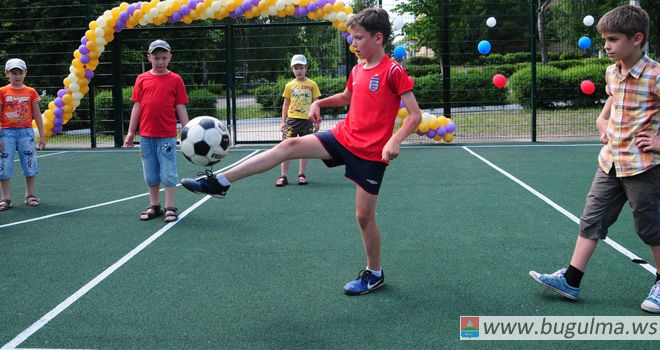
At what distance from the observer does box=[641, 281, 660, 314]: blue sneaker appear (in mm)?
3928

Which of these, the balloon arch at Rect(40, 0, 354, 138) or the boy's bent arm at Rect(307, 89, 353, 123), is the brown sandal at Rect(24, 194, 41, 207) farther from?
the balloon arch at Rect(40, 0, 354, 138)

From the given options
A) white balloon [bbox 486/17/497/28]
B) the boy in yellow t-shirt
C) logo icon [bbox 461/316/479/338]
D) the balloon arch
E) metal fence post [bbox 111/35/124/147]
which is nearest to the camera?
logo icon [bbox 461/316/479/338]

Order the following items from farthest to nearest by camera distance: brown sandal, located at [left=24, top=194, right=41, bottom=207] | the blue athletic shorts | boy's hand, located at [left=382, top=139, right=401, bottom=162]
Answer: brown sandal, located at [left=24, top=194, right=41, bottom=207] → the blue athletic shorts → boy's hand, located at [left=382, top=139, right=401, bottom=162]

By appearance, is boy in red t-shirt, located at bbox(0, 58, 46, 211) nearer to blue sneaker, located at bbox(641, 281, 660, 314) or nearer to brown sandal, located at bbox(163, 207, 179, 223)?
brown sandal, located at bbox(163, 207, 179, 223)

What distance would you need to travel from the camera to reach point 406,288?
4559mm

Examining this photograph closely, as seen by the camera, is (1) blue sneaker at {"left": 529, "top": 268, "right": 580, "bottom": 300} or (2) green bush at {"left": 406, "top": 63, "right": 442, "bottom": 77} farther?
(2) green bush at {"left": 406, "top": 63, "right": 442, "bottom": 77}

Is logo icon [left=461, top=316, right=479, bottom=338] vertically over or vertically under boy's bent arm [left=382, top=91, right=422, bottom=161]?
under

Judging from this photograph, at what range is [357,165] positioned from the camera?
4.23 m

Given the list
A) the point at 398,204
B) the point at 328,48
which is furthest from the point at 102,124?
the point at 398,204

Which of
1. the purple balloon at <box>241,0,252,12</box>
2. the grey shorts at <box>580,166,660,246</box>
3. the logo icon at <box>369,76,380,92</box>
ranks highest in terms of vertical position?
the purple balloon at <box>241,0,252,12</box>

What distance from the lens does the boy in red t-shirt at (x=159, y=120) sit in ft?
22.6

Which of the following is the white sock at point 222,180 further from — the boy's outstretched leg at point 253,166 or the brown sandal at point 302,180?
the brown sandal at point 302,180

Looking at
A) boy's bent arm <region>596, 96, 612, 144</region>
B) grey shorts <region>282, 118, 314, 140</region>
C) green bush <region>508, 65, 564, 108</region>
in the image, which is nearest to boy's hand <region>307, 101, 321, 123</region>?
boy's bent arm <region>596, 96, 612, 144</region>

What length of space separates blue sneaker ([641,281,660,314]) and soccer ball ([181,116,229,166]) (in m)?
3.04
